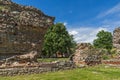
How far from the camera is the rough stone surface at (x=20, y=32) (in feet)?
60.7

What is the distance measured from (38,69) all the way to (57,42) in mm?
41160

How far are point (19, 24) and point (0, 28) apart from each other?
167 cm

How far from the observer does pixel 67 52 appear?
2441 inches

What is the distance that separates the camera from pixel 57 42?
5875 centimetres

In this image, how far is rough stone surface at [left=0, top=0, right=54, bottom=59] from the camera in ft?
60.7

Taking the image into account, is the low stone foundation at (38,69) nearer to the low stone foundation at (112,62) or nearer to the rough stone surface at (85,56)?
the rough stone surface at (85,56)

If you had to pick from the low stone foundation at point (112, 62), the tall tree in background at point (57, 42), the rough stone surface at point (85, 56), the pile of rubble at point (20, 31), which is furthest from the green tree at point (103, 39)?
the pile of rubble at point (20, 31)

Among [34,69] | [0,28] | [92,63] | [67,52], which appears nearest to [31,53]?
[34,69]

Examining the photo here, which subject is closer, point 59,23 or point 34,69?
point 34,69

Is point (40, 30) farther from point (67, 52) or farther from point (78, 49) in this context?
point (67, 52)

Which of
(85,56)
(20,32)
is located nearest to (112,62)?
(85,56)

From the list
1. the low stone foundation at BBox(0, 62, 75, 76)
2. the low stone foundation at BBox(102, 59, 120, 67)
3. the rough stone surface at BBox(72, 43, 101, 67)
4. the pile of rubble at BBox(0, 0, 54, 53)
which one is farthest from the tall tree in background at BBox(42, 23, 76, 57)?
the low stone foundation at BBox(0, 62, 75, 76)

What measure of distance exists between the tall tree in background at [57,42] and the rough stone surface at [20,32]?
36.4 metres

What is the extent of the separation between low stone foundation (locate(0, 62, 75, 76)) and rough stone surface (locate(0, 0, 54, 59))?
7.54ft
